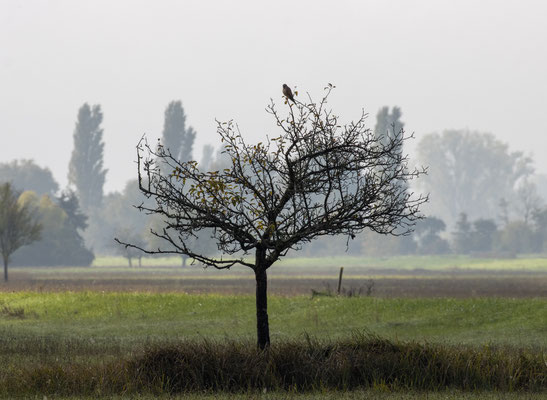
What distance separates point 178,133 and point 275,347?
497 ft

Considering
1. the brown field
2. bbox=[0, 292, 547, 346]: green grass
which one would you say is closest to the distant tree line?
the brown field

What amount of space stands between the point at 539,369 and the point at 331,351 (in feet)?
15.5

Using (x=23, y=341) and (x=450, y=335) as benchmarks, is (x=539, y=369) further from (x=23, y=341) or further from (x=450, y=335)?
(x=23, y=341)

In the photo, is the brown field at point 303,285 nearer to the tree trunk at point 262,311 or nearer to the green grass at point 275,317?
the green grass at point 275,317

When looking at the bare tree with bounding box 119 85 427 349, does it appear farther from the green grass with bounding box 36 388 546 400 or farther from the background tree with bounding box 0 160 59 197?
the background tree with bounding box 0 160 59 197

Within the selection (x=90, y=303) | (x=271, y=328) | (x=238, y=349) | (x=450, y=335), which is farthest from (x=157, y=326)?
(x=238, y=349)

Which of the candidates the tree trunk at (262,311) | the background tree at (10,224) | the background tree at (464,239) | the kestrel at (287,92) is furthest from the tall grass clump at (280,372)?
the background tree at (464,239)

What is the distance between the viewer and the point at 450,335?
3409cm

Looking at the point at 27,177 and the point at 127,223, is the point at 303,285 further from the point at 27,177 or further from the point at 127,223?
the point at 27,177

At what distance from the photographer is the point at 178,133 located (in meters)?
169

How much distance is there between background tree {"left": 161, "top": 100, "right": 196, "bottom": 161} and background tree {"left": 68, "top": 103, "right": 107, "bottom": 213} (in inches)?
582

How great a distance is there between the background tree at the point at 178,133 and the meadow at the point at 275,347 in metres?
120

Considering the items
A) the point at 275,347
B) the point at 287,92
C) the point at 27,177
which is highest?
the point at 27,177

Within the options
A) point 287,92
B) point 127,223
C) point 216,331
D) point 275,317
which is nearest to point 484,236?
point 127,223
